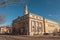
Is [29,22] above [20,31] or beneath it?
above

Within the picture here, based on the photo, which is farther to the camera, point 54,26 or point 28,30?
point 54,26

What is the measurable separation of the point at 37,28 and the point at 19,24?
32.3 feet

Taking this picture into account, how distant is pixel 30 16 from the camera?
52812mm

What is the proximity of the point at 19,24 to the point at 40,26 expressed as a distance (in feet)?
34.7

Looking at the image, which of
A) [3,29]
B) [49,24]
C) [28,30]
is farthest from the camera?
[3,29]

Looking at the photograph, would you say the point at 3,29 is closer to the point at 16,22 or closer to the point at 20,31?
the point at 16,22

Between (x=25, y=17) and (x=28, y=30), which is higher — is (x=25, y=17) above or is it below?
above

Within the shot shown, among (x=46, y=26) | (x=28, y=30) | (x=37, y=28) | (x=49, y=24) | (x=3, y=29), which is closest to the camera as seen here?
(x=28, y=30)

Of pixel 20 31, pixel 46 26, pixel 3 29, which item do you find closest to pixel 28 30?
pixel 20 31

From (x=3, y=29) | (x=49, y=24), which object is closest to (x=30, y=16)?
(x=49, y=24)

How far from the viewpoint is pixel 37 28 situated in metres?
Result: 55.9

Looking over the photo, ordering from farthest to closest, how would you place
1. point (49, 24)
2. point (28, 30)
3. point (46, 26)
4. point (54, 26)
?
point (54, 26) → point (49, 24) → point (46, 26) → point (28, 30)

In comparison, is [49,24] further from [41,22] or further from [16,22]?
[16,22]

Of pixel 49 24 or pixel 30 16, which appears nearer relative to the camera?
pixel 30 16
